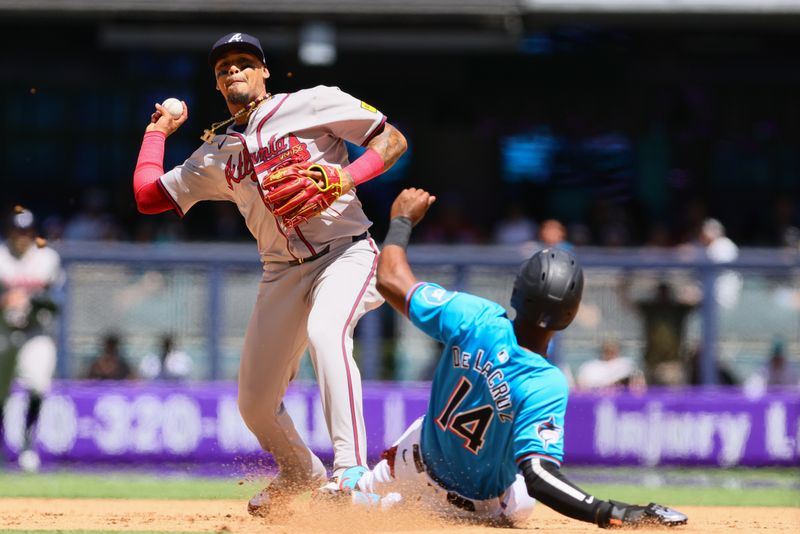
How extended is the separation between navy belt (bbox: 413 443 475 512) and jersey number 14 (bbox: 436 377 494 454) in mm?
250

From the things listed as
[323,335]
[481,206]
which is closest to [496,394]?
[323,335]

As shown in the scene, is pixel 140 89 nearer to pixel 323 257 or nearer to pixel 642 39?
pixel 642 39

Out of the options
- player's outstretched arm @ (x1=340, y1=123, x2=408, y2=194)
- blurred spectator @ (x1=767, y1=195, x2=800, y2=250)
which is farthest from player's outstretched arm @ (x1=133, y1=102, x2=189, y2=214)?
blurred spectator @ (x1=767, y1=195, x2=800, y2=250)

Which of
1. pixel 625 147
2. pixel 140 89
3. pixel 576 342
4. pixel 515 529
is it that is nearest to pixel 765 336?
pixel 576 342

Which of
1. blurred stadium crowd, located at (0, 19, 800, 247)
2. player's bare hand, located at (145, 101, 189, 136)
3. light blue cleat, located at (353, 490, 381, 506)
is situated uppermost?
blurred stadium crowd, located at (0, 19, 800, 247)

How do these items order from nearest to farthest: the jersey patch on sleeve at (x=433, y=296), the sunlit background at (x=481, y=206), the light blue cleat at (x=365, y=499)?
the jersey patch on sleeve at (x=433, y=296) < the light blue cleat at (x=365, y=499) < the sunlit background at (x=481, y=206)

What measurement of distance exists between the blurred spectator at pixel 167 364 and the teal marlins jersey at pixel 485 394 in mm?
5786

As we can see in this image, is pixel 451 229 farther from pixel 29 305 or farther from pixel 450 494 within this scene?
pixel 450 494

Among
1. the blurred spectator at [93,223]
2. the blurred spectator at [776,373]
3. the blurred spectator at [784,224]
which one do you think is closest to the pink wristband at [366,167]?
the blurred spectator at [776,373]

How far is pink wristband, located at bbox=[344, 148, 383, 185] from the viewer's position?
226 inches

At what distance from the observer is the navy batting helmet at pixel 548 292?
190 inches

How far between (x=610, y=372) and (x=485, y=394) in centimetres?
613

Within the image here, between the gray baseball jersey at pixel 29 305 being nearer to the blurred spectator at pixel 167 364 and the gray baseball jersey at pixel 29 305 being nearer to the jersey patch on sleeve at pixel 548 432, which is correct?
the blurred spectator at pixel 167 364

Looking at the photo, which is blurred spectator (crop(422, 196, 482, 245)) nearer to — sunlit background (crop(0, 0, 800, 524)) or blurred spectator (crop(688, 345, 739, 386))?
sunlit background (crop(0, 0, 800, 524))
